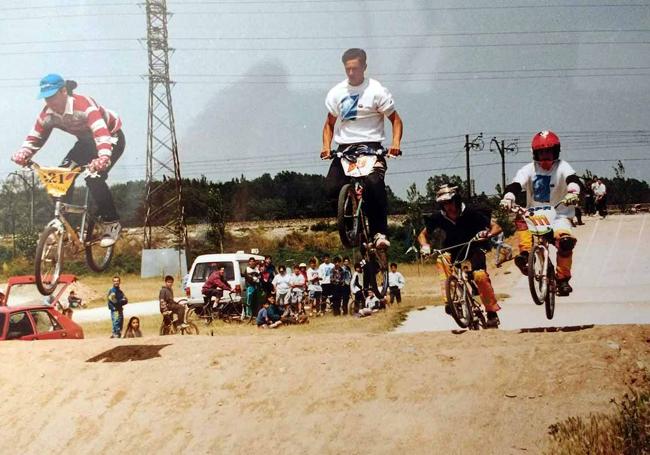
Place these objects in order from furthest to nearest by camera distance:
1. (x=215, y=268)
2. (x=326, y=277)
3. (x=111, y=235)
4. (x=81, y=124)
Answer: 1. (x=111, y=235)
2. (x=81, y=124)
3. (x=215, y=268)
4. (x=326, y=277)

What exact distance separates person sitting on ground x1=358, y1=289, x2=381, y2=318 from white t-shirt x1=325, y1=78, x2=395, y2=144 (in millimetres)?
2044

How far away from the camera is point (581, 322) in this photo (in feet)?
31.4

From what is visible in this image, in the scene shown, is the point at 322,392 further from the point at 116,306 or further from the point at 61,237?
the point at 61,237

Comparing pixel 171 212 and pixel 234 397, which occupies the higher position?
pixel 171 212

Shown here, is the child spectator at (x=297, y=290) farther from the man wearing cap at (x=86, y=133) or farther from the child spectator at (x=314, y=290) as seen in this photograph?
the man wearing cap at (x=86, y=133)

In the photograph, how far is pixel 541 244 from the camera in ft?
31.3

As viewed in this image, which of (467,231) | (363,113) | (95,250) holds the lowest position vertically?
(95,250)

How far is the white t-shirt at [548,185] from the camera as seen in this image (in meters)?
9.55

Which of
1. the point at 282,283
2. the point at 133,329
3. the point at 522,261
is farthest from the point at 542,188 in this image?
the point at 133,329

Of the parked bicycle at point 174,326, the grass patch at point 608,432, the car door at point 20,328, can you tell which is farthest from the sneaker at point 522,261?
the car door at point 20,328

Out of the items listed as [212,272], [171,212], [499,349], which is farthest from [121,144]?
[499,349]

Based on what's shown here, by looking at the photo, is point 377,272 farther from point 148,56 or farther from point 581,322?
point 148,56

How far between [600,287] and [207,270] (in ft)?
18.7

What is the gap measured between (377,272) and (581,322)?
8.87 ft
